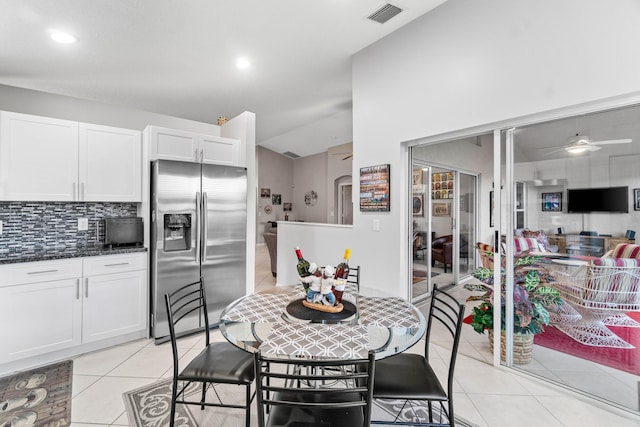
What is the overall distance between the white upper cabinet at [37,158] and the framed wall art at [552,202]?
4.02m

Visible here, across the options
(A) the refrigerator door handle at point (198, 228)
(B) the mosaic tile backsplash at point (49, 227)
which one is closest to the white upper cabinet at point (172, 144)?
(A) the refrigerator door handle at point (198, 228)

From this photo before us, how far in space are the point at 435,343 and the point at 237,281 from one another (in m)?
2.22

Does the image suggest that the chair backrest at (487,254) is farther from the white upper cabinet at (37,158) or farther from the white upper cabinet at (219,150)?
the white upper cabinet at (37,158)

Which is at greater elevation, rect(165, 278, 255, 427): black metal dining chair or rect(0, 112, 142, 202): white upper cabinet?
rect(0, 112, 142, 202): white upper cabinet

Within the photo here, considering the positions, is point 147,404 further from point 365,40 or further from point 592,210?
point 365,40

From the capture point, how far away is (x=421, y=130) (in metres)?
2.90

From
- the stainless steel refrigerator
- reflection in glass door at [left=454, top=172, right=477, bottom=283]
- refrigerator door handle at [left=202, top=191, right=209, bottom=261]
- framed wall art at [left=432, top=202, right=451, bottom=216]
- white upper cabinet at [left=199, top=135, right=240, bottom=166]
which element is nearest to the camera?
the stainless steel refrigerator

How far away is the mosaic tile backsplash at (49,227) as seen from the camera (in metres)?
2.78

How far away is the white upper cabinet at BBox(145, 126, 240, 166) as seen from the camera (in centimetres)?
305

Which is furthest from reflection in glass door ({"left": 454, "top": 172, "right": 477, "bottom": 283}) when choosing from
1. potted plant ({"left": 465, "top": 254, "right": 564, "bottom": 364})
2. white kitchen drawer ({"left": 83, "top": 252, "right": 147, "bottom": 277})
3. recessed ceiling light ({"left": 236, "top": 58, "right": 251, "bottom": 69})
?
white kitchen drawer ({"left": 83, "top": 252, "right": 147, "bottom": 277})

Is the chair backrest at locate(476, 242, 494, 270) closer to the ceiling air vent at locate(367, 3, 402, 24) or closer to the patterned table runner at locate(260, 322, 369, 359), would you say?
the patterned table runner at locate(260, 322, 369, 359)

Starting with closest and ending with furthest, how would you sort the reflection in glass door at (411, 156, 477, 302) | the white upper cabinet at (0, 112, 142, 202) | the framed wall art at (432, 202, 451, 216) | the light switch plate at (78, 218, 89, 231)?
the white upper cabinet at (0, 112, 142, 202)
the light switch plate at (78, 218, 89, 231)
the reflection in glass door at (411, 156, 477, 302)
the framed wall art at (432, 202, 451, 216)

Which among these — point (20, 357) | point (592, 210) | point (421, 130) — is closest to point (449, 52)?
point (421, 130)

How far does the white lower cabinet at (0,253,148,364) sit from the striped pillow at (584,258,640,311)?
3753mm
